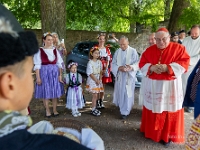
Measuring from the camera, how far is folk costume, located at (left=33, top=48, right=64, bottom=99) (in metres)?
4.51

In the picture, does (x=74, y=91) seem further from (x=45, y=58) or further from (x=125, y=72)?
(x=125, y=72)

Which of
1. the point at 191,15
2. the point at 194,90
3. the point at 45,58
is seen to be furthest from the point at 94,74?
the point at 191,15

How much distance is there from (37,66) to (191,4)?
7.02m

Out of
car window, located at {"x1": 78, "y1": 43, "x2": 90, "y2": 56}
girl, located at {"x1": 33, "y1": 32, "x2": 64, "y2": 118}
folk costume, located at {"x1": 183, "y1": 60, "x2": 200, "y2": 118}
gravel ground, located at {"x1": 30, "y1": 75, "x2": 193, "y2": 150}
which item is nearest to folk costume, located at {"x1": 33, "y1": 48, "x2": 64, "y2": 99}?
girl, located at {"x1": 33, "y1": 32, "x2": 64, "y2": 118}

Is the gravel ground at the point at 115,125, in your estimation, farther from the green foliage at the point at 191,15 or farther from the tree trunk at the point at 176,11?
the tree trunk at the point at 176,11

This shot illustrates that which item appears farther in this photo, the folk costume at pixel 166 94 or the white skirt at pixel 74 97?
the white skirt at pixel 74 97

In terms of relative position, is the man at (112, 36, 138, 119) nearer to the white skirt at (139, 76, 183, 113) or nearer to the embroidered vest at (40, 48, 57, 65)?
the white skirt at (139, 76, 183, 113)

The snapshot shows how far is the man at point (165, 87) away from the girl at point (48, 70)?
6.47ft

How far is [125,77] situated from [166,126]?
153 cm

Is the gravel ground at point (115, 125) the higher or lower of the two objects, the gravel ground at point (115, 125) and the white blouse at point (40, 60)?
the lower

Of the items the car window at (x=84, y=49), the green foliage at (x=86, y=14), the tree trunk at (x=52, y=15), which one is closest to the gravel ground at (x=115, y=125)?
the tree trunk at (x=52, y=15)

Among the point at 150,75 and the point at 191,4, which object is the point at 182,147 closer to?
the point at 150,75

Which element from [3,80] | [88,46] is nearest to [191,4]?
[88,46]

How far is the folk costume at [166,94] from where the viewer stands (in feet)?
11.3
